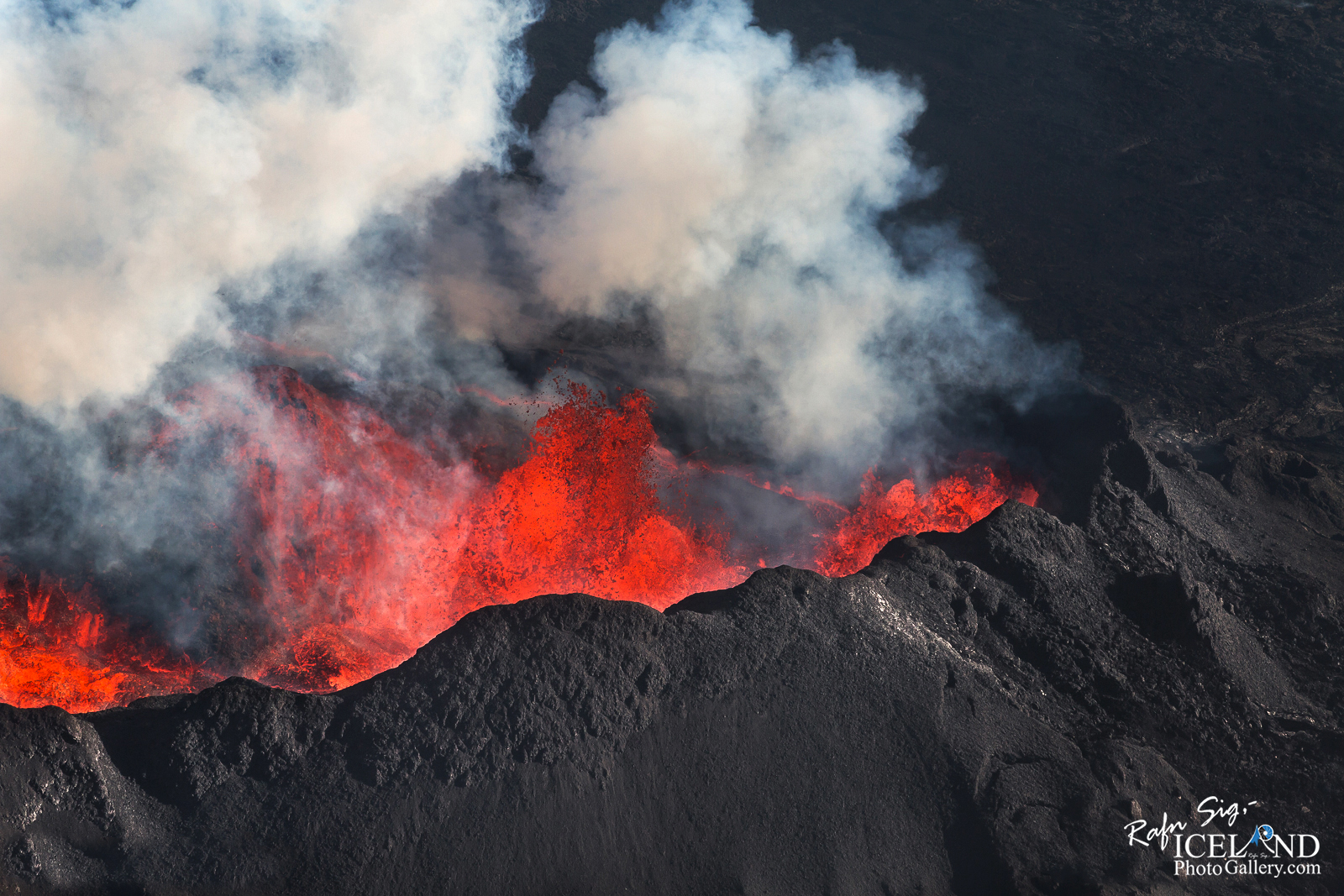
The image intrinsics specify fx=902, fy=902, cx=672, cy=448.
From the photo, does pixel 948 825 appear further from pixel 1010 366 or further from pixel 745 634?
pixel 1010 366

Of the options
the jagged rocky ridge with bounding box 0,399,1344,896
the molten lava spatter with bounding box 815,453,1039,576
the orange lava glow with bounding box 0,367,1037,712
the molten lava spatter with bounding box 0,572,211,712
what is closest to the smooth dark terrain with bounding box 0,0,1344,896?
the jagged rocky ridge with bounding box 0,399,1344,896

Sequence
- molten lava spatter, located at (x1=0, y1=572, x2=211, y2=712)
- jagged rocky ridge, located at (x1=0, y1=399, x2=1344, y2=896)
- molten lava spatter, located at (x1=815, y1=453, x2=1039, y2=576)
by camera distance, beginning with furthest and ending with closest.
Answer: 1. molten lava spatter, located at (x1=815, y1=453, x2=1039, y2=576)
2. molten lava spatter, located at (x1=0, y1=572, x2=211, y2=712)
3. jagged rocky ridge, located at (x1=0, y1=399, x2=1344, y2=896)

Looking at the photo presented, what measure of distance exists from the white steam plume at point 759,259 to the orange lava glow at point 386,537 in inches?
66.1

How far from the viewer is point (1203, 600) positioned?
11.1 meters

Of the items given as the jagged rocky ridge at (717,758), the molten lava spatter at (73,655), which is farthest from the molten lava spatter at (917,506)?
the molten lava spatter at (73,655)

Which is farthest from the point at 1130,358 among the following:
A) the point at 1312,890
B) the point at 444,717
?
the point at 444,717

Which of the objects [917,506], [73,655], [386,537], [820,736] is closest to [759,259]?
[917,506]

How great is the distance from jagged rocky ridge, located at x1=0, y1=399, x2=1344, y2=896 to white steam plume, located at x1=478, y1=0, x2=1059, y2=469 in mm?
5183

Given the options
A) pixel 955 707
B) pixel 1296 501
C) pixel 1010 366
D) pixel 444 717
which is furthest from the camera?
pixel 1010 366

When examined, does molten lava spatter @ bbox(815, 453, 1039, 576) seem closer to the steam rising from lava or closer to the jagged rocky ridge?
the steam rising from lava

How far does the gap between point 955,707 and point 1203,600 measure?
160 inches

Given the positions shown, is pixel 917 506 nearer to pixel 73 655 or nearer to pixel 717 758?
pixel 717 758

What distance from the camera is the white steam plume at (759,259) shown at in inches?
614

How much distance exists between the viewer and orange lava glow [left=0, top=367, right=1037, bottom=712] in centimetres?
1090
